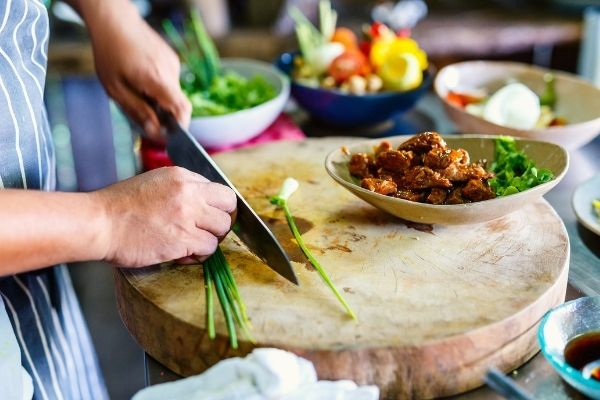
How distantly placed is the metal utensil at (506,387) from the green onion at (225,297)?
0.34m

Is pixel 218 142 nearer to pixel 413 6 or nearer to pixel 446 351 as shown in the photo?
pixel 446 351

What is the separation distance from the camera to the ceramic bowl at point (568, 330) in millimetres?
914

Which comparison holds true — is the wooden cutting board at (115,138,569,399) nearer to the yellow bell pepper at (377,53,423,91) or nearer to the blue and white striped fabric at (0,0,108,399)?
the blue and white striped fabric at (0,0,108,399)

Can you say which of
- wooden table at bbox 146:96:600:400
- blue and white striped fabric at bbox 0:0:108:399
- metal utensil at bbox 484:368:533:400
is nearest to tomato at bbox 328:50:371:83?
wooden table at bbox 146:96:600:400

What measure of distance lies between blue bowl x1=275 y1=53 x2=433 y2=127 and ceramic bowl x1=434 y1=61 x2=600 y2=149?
0.10 m

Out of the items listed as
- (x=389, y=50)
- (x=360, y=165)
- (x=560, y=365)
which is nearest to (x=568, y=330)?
(x=560, y=365)

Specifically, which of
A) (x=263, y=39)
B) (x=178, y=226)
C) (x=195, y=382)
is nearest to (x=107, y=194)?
(x=178, y=226)

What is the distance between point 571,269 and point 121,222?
86 cm

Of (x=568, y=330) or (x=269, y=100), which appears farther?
(x=269, y=100)

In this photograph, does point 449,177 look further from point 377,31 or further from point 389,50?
point 377,31

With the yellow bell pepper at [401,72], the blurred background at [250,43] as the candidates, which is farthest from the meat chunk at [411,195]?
the blurred background at [250,43]

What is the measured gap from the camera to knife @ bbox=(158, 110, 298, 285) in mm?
1081

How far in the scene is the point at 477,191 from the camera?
1.20 m

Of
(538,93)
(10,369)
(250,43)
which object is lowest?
(250,43)
